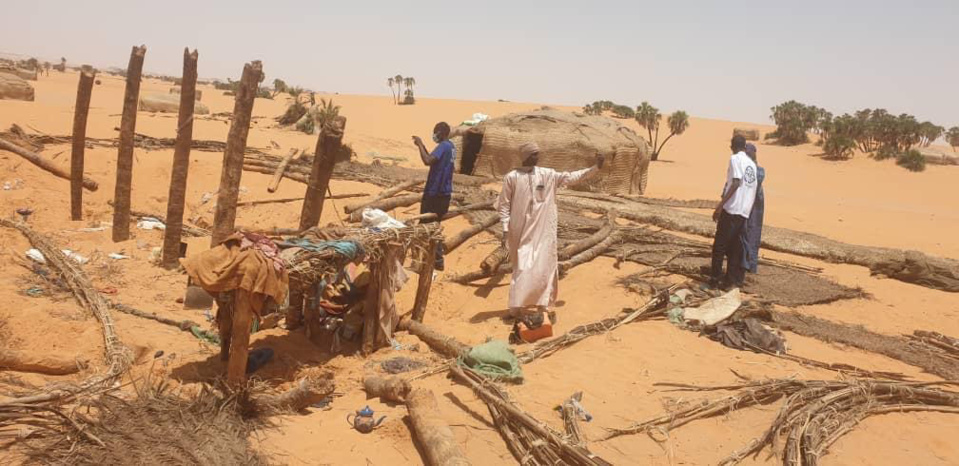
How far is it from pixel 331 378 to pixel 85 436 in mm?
1870

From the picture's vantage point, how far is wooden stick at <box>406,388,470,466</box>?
337cm

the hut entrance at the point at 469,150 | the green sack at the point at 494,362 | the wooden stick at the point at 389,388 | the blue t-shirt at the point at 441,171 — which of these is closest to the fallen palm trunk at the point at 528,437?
the green sack at the point at 494,362

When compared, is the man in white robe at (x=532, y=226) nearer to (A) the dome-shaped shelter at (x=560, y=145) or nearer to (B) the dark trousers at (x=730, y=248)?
(B) the dark trousers at (x=730, y=248)

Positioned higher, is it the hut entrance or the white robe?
the hut entrance

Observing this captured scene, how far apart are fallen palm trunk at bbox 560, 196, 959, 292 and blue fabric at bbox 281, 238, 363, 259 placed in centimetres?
622

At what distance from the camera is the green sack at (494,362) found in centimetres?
450

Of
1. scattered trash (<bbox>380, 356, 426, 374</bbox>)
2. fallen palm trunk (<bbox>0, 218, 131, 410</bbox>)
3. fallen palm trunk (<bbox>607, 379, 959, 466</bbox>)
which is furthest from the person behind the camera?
scattered trash (<bbox>380, 356, 426, 374</bbox>)

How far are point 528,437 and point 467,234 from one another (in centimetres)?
499

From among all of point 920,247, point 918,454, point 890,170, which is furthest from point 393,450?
point 890,170

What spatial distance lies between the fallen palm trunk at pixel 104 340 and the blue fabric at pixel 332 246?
4.88 ft

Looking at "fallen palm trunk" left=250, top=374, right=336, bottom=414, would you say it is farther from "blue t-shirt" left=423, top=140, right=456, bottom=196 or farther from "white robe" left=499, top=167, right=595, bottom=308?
"blue t-shirt" left=423, top=140, right=456, bottom=196

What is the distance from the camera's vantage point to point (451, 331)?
233 inches

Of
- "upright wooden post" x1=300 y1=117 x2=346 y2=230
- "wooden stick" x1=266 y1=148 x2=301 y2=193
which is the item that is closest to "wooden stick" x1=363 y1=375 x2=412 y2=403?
"upright wooden post" x1=300 y1=117 x2=346 y2=230

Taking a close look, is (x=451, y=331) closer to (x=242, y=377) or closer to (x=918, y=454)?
(x=242, y=377)
